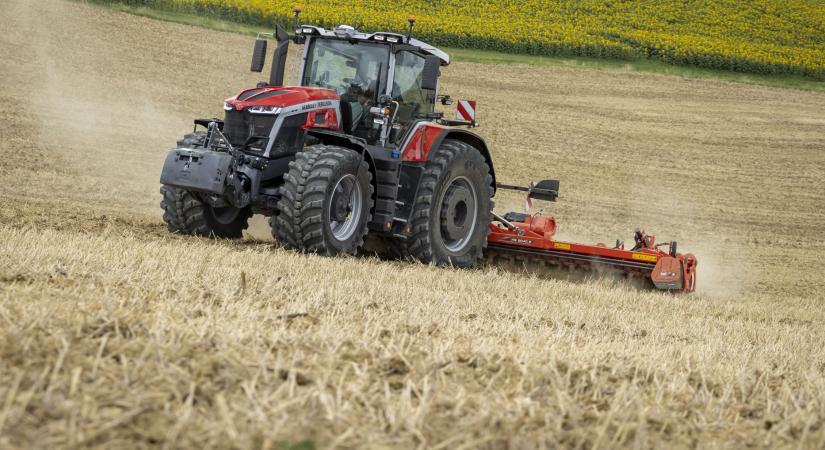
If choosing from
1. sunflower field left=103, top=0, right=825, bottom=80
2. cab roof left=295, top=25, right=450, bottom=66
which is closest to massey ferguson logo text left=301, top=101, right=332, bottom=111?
cab roof left=295, top=25, right=450, bottom=66

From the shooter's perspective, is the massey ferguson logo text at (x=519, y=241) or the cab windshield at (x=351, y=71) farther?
the massey ferguson logo text at (x=519, y=241)

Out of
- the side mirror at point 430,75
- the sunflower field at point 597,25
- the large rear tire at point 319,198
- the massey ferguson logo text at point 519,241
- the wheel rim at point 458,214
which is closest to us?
the large rear tire at point 319,198

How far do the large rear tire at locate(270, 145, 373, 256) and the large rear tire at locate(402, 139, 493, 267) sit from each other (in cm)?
90

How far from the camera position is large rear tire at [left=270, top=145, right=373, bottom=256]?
791 cm

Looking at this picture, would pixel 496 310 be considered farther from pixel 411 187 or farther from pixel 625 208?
pixel 625 208

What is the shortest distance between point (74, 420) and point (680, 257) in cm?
848

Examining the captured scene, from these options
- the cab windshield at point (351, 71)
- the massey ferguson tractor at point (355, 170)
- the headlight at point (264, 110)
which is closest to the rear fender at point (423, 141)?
the massey ferguson tractor at point (355, 170)

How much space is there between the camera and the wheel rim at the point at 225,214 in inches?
359

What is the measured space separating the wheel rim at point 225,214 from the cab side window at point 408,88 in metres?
1.79

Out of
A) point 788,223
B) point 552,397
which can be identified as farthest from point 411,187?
point 788,223

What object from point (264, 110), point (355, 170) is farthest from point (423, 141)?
point (264, 110)

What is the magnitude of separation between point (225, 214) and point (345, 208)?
146 centimetres

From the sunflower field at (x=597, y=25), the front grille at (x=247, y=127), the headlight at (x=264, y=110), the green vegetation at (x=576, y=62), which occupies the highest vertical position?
the sunflower field at (x=597, y=25)

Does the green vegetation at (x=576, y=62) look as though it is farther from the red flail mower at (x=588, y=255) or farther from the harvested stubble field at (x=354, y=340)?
the red flail mower at (x=588, y=255)
